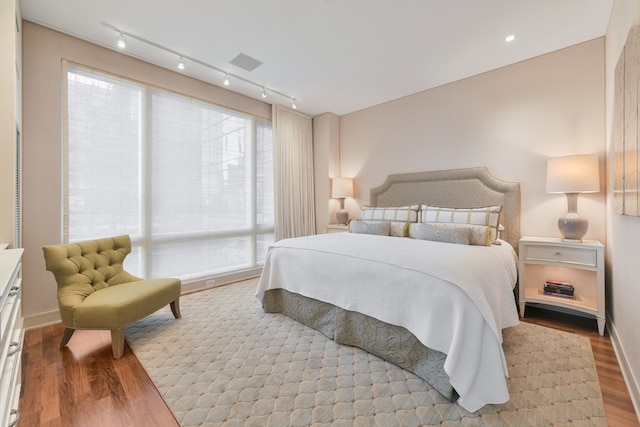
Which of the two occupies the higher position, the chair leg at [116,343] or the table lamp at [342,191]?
the table lamp at [342,191]

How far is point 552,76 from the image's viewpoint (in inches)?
113

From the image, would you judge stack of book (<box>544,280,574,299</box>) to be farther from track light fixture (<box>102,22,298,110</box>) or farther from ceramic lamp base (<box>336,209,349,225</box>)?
track light fixture (<box>102,22,298,110</box>)

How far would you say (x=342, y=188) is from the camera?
4480 millimetres

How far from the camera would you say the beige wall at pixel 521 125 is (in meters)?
2.68

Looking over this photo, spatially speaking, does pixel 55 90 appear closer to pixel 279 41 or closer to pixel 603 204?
pixel 279 41

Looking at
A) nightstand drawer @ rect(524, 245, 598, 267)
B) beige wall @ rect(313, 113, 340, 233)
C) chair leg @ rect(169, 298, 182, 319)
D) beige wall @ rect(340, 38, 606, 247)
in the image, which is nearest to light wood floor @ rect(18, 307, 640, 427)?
chair leg @ rect(169, 298, 182, 319)

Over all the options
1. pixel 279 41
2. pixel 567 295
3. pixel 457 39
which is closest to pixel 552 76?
pixel 457 39

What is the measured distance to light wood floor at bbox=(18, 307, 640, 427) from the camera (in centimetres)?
142

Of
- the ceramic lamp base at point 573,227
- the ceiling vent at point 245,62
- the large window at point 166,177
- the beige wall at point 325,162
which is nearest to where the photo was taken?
the ceramic lamp base at point 573,227

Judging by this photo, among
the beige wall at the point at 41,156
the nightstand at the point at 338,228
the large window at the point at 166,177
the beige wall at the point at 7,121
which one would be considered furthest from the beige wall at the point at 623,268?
the beige wall at the point at 41,156

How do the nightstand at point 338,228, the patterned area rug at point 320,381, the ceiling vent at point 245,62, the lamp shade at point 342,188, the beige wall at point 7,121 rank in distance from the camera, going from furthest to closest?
the lamp shade at point 342,188 < the nightstand at point 338,228 < the ceiling vent at point 245,62 < the beige wall at point 7,121 < the patterned area rug at point 320,381

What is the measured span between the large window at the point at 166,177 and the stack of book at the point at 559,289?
3.55m

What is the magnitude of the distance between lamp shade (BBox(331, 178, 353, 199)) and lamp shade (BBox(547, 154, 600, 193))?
2620 mm

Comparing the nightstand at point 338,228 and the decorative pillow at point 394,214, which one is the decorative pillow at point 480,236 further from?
the nightstand at point 338,228
